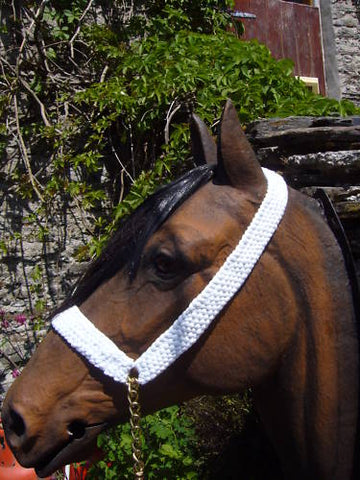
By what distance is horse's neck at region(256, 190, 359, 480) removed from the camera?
118 cm

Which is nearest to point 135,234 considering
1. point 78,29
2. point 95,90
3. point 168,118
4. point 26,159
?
point 168,118

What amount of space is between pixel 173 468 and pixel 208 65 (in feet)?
8.47

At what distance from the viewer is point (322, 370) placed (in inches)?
46.5

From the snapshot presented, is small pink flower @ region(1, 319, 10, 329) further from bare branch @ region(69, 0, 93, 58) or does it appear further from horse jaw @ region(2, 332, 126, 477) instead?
horse jaw @ region(2, 332, 126, 477)

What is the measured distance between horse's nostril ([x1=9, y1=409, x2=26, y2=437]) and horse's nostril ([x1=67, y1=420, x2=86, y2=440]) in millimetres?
108

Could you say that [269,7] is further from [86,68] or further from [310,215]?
[310,215]

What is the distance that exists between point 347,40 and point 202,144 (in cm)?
533

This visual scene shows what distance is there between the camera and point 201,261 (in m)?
1.13

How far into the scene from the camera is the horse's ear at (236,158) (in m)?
1.16

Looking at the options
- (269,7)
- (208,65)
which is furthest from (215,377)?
(269,7)

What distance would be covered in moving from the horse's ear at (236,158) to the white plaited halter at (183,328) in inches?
3.9

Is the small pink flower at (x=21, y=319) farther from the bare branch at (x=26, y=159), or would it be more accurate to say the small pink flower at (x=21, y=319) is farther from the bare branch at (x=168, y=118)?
the bare branch at (x=168, y=118)

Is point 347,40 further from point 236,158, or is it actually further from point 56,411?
point 56,411

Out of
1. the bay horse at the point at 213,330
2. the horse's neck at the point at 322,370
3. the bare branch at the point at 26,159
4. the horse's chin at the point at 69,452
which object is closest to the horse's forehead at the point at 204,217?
the bay horse at the point at 213,330
